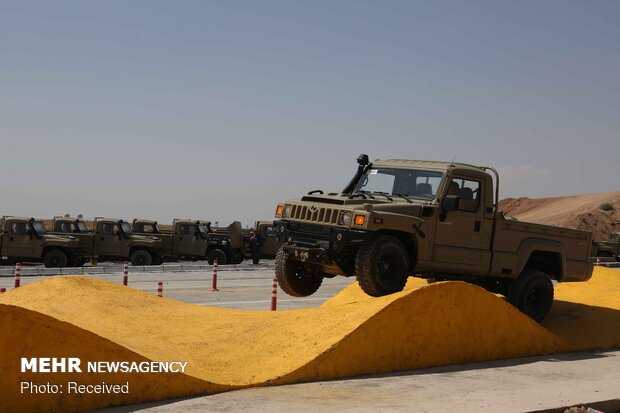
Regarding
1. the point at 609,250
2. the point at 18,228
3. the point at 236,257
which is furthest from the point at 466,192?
the point at 609,250

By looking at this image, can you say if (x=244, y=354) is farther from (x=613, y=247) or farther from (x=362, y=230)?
(x=613, y=247)

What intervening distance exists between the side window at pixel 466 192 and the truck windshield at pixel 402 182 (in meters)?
0.29

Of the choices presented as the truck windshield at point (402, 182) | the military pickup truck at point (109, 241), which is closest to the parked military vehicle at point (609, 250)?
the military pickup truck at point (109, 241)

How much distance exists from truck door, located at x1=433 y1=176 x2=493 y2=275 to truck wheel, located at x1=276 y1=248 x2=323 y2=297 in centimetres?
229

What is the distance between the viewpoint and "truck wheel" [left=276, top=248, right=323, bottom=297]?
535 inches

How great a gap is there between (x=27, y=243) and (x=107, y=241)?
324 centimetres

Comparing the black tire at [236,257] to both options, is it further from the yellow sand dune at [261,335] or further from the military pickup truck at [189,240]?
the yellow sand dune at [261,335]

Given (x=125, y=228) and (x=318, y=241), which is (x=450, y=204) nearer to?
(x=318, y=241)

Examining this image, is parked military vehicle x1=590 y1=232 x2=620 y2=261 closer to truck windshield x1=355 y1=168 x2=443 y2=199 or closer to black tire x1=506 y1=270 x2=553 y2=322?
black tire x1=506 y1=270 x2=553 y2=322

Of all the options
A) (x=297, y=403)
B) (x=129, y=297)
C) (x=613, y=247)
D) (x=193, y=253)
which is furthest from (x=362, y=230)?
(x=613, y=247)

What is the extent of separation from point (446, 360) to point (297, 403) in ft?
12.1

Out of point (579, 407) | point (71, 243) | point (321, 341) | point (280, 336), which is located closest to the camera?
point (579, 407)

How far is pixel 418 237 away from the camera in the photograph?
1255 cm

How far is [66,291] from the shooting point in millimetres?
14250
